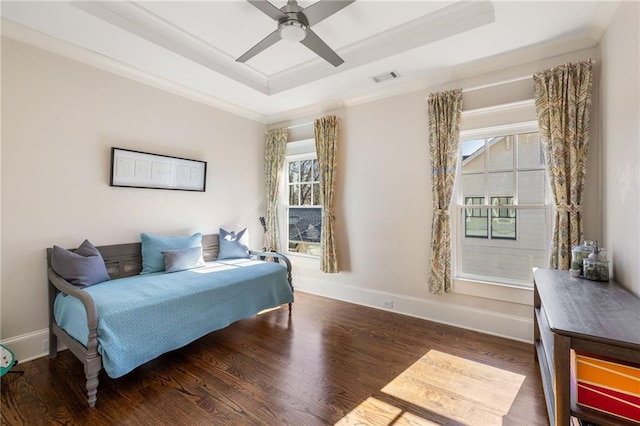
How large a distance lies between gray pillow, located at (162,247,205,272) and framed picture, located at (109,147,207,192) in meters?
0.84

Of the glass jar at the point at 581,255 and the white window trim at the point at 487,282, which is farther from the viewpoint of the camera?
the white window trim at the point at 487,282

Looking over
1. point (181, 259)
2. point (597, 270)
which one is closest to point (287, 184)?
point (181, 259)

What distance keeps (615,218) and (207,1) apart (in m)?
3.50

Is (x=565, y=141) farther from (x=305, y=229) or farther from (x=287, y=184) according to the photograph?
(x=287, y=184)

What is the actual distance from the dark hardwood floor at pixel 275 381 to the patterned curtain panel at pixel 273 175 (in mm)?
1727

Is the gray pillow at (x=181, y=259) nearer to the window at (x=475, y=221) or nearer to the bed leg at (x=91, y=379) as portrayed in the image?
the bed leg at (x=91, y=379)

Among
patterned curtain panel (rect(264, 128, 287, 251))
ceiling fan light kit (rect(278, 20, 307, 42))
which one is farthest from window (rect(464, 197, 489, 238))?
patterned curtain panel (rect(264, 128, 287, 251))

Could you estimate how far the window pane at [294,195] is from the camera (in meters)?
4.64

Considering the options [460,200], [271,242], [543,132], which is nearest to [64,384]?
[271,242]

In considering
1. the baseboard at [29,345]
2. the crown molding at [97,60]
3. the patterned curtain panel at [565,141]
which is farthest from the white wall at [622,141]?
the baseboard at [29,345]

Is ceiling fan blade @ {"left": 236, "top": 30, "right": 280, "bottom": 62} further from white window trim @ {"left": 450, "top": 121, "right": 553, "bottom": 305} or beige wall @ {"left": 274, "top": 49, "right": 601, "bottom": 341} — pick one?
white window trim @ {"left": 450, "top": 121, "right": 553, "bottom": 305}

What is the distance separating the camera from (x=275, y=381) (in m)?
2.13

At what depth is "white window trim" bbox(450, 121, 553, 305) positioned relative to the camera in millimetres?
2783

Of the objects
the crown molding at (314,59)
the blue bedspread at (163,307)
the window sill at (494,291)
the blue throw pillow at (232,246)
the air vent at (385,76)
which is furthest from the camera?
the blue throw pillow at (232,246)
